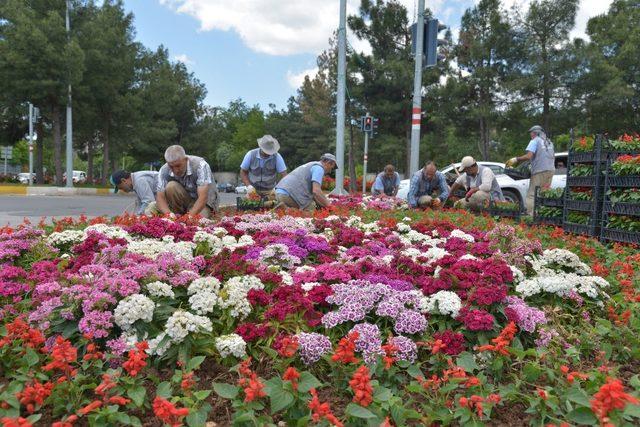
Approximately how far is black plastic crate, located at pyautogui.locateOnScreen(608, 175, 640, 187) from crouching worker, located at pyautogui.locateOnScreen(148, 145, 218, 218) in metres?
4.85

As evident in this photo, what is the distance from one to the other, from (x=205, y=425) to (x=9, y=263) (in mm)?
2523

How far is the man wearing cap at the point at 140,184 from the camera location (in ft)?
21.8

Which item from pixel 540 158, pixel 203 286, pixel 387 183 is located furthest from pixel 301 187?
pixel 203 286

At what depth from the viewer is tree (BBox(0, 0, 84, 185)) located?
79.9 feet

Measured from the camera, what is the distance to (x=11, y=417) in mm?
1786

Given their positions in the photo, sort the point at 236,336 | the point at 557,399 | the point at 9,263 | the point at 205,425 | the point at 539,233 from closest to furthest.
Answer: the point at 205,425 < the point at 557,399 < the point at 236,336 < the point at 9,263 < the point at 539,233

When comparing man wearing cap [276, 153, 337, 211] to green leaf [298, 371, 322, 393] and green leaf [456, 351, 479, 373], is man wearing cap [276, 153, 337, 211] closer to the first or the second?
green leaf [456, 351, 479, 373]

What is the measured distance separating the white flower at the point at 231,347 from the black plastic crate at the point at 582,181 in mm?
5758

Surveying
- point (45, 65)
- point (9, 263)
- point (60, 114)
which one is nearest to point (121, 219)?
point (9, 263)

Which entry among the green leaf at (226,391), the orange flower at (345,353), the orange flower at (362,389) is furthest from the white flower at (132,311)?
the orange flower at (362,389)

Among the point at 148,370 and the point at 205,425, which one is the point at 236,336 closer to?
the point at 148,370

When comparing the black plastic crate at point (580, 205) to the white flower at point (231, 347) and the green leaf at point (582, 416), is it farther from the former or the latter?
the white flower at point (231, 347)

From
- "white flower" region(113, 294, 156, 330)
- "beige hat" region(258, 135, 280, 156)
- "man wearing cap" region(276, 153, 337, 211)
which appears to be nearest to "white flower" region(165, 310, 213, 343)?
"white flower" region(113, 294, 156, 330)

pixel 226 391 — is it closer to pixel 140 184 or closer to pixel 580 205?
pixel 140 184
